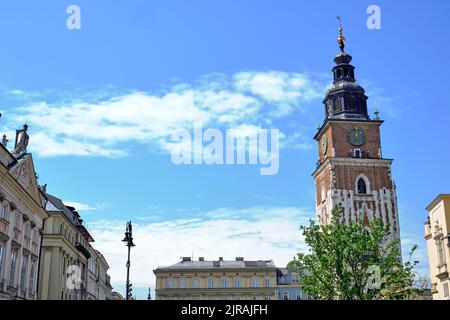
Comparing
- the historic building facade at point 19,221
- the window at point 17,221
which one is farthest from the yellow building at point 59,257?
the window at point 17,221

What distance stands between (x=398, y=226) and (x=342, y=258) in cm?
3141

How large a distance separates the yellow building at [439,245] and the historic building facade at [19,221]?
3268cm

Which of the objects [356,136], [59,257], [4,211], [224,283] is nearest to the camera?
[4,211]

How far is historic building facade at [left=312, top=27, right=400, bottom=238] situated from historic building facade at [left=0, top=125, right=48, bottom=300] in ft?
129

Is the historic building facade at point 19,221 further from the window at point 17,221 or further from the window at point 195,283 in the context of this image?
the window at point 195,283

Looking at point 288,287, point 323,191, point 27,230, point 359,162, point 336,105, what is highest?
point 336,105

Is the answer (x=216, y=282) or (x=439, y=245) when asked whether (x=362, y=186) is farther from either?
(x=216, y=282)

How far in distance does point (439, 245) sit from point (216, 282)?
6764 centimetres

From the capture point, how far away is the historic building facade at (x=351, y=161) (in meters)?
69.4

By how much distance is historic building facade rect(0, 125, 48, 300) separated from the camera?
35.5m

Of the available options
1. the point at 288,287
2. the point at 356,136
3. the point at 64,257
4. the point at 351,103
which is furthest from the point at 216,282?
the point at 64,257

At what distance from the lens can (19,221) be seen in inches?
1559
